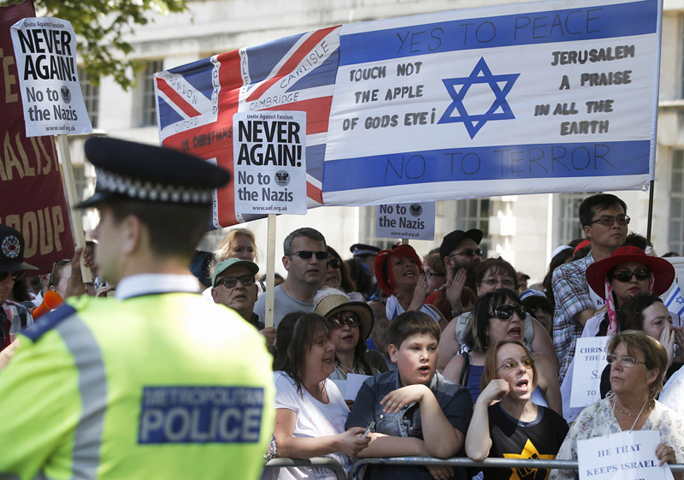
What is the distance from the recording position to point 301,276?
6.37 meters

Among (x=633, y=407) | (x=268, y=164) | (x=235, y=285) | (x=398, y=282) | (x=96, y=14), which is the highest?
(x=96, y=14)

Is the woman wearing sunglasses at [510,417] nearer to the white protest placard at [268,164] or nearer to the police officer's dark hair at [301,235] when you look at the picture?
the white protest placard at [268,164]

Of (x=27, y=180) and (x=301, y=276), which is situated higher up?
(x=27, y=180)

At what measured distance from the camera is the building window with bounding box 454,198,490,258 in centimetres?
1780

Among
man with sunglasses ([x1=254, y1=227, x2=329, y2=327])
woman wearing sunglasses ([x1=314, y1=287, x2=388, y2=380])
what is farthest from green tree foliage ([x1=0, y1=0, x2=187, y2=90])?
woman wearing sunglasses ([x1=314, y1=287, x2=388, y2=380])

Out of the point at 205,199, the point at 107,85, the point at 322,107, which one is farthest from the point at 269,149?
the point at 107,85

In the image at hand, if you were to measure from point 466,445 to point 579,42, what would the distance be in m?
2.85

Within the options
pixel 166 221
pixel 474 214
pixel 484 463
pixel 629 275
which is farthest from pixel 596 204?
pixel 474 214

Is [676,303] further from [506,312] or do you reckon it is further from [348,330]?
[348,330]

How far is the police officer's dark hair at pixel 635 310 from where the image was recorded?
4695mm

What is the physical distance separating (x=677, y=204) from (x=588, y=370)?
1231cm

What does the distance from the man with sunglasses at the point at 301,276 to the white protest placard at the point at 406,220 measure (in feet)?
6.71

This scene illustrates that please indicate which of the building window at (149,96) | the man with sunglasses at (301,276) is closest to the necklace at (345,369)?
the man with sunglasses at (301,276)

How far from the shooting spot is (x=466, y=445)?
420cm
